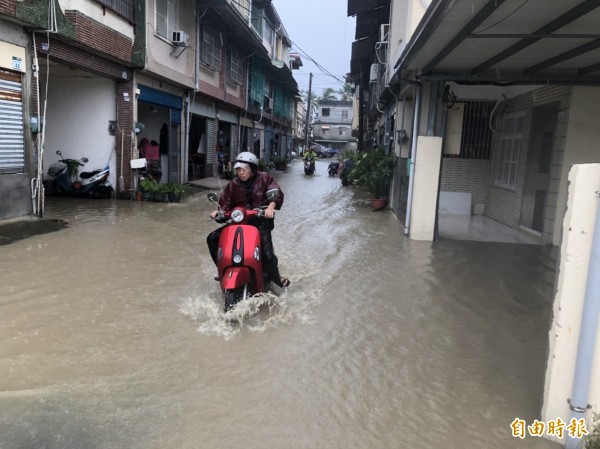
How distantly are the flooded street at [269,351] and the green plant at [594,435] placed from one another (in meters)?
0.31

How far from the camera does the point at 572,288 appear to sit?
2537 millimetres

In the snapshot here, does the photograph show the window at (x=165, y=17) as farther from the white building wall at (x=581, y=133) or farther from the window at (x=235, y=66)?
the white building wall at (x=581, y=133)

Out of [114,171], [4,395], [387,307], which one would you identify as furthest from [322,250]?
[114,171]

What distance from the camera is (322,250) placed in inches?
309

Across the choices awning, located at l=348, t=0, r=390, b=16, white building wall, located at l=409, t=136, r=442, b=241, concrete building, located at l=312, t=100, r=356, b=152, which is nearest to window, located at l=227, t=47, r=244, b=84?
awning, located at l=348, t=0, r=390, b=16

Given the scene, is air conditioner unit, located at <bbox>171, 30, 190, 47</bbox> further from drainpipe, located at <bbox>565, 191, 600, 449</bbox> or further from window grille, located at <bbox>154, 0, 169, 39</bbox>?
drainpipe, located at <bbox>565, 191, 600, 449</bbox>

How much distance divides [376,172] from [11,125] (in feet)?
27.1

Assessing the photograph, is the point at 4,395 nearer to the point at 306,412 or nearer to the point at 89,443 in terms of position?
the point at 89,443

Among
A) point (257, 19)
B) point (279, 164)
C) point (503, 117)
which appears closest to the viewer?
point (503, 117)

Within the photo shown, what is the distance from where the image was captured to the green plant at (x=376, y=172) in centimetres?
1291

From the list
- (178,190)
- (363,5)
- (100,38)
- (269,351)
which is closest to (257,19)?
(363,5)

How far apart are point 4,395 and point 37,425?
47cm

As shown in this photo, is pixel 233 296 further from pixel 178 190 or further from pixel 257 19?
pixel 257 19

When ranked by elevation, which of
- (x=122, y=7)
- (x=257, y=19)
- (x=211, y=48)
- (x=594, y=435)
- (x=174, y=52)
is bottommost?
(x=594, y=435)
